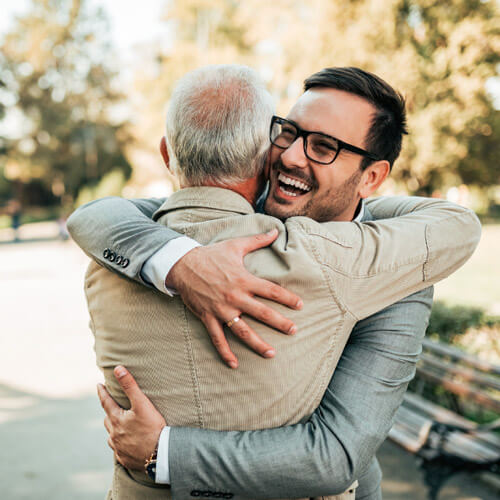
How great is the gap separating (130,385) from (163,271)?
1.26ft

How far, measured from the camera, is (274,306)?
1.45 meters

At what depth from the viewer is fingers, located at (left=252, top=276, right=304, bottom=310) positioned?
1.41m

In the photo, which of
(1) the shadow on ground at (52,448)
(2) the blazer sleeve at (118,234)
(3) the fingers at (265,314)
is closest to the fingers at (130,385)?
(2) the blazer sleeve at (118,234)

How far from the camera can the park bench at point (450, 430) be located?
367cm

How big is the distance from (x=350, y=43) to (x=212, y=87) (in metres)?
16.3

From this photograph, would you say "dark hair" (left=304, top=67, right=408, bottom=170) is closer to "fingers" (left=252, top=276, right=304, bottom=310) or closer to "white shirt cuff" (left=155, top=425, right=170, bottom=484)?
"fingers" (left=252, top=276, right=304, bottom=310)

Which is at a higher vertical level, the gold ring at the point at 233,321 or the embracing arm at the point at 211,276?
the embracing arm at the point at 211,276

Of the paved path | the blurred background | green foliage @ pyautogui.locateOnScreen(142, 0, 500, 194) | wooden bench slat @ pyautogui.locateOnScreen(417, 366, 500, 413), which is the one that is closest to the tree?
the blurred background

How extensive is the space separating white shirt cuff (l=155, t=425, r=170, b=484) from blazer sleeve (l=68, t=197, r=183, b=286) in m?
0.46

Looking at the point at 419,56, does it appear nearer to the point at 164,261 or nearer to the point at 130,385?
the point at 164,261

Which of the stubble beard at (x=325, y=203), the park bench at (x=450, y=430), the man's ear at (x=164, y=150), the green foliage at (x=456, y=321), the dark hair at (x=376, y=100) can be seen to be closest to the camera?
the man's ear at (x=164, y=150)

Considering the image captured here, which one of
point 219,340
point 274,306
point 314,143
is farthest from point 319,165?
point 219,340

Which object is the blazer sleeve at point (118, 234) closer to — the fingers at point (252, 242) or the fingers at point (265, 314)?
the fingers at point (252, 242)

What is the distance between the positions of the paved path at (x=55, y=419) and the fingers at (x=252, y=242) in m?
3.25
